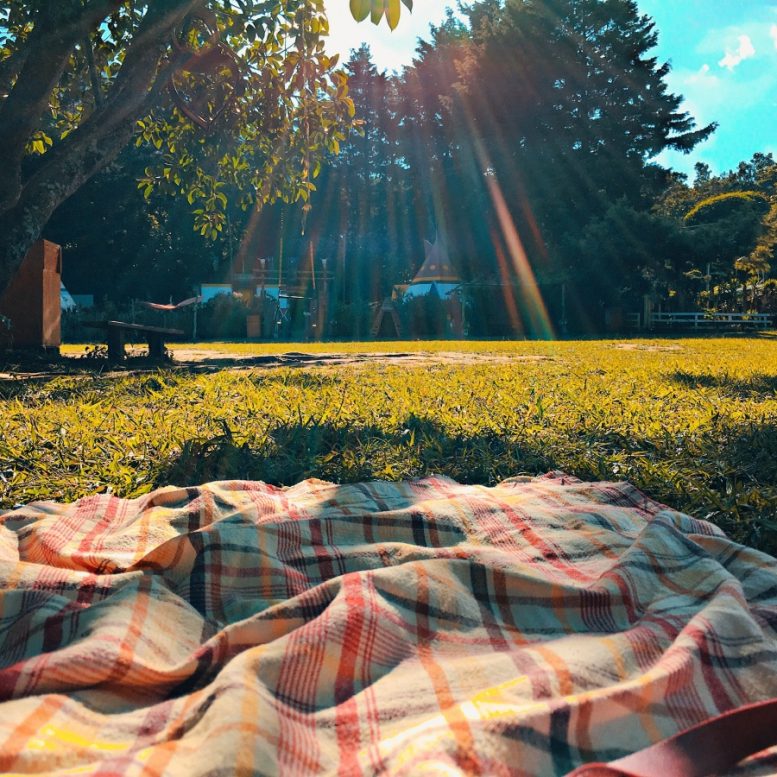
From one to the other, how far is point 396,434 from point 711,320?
22.5 meters

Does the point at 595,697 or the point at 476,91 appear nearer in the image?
the point at 595,697


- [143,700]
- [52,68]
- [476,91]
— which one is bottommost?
[143,700]

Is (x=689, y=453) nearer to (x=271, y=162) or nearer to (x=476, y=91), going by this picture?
(x=271, y=162)

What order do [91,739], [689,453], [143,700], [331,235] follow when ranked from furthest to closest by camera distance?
[331,235] → [689,453] → [143,700] → [91,739]

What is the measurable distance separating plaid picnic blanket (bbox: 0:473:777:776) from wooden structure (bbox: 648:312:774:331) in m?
22.7

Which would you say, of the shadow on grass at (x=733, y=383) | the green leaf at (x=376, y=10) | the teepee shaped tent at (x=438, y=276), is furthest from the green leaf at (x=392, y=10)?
the teepee shaped tent at (x=438, y=276)

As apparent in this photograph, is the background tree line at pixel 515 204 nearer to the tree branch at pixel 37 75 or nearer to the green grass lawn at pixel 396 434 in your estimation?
the tree branch at pixel 37 75

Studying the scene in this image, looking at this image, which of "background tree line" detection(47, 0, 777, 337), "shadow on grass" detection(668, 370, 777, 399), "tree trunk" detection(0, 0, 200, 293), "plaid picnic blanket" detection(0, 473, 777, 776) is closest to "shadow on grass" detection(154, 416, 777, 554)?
"plaid picnic blanket" detection(0, 473, 777, 776)

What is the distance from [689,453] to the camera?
319cm

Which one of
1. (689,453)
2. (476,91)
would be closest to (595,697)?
(689,453)

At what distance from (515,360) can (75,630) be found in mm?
7944

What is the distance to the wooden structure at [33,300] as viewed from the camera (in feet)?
25.7

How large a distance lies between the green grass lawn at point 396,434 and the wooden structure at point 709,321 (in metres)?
18.4

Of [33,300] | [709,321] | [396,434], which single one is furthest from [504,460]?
[709,321]
